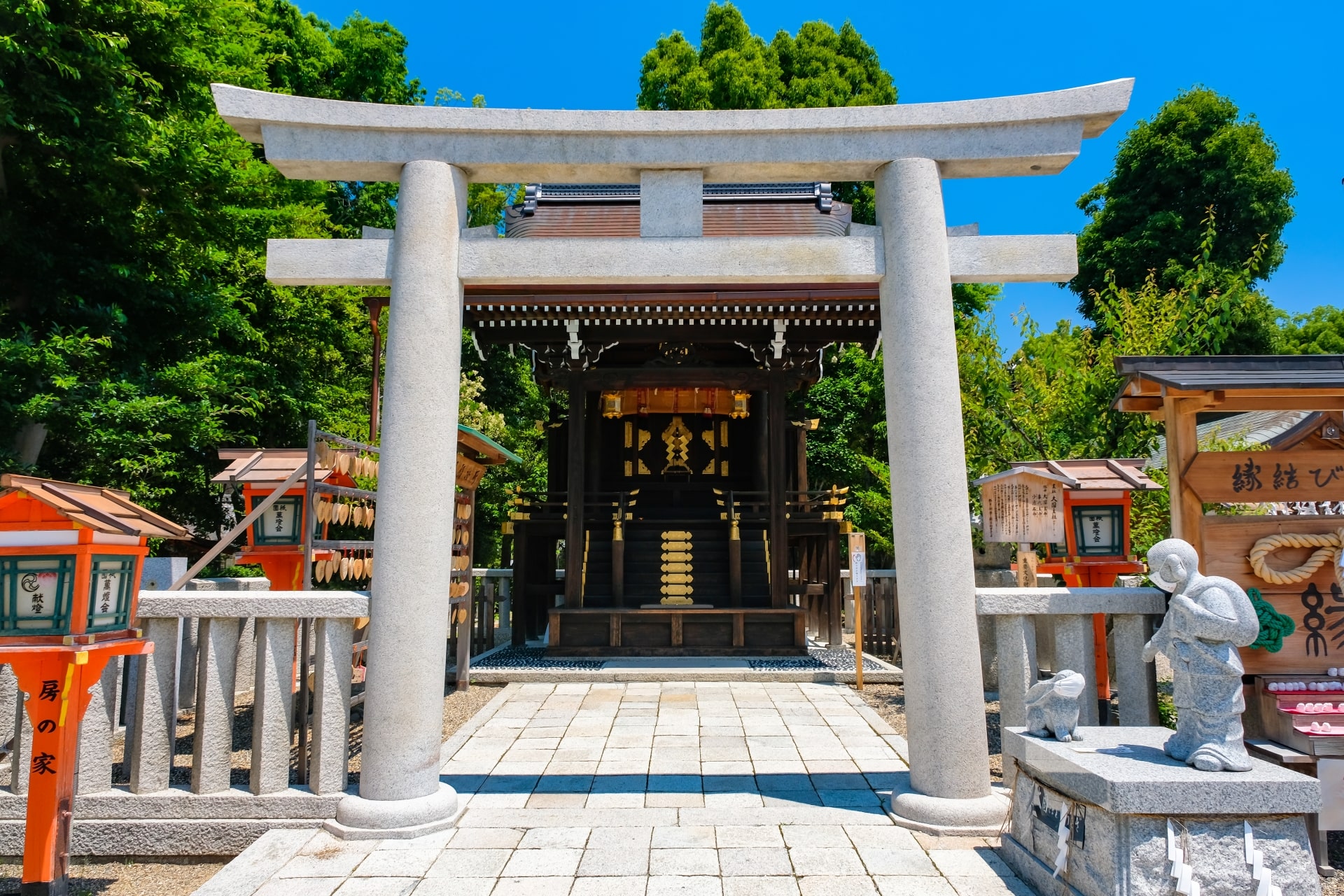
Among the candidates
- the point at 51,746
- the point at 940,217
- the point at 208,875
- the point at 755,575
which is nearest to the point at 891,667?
the point at 755,575

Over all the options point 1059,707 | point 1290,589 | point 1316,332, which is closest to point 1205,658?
point 1059,707

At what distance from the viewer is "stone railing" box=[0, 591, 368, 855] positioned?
421cm

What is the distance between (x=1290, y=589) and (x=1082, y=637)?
3.56 feet

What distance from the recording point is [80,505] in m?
3.46

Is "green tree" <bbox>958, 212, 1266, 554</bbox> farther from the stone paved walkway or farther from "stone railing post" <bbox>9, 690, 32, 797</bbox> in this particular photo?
"stone railing post" <bbox>9, 690, 32, 797</bbox>

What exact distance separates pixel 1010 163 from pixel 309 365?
12169 millimetres

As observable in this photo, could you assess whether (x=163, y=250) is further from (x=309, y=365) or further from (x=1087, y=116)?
(x=1087, y=116)

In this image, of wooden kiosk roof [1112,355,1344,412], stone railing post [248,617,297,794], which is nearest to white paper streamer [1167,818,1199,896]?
wooden kiosk roof [1112,355,1344,412]

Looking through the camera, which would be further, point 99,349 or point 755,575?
point 755,575

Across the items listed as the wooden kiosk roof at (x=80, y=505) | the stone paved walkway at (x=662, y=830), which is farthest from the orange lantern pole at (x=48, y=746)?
the stone paved walkway at (x=662, y=830)

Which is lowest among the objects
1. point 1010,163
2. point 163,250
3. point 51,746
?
point 51,746

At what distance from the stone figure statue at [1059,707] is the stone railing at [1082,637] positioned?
2.61 ft

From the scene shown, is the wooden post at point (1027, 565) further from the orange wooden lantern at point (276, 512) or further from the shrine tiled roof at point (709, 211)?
the shrine tiled roof at point (709, 211)

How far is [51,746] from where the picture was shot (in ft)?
11.3
